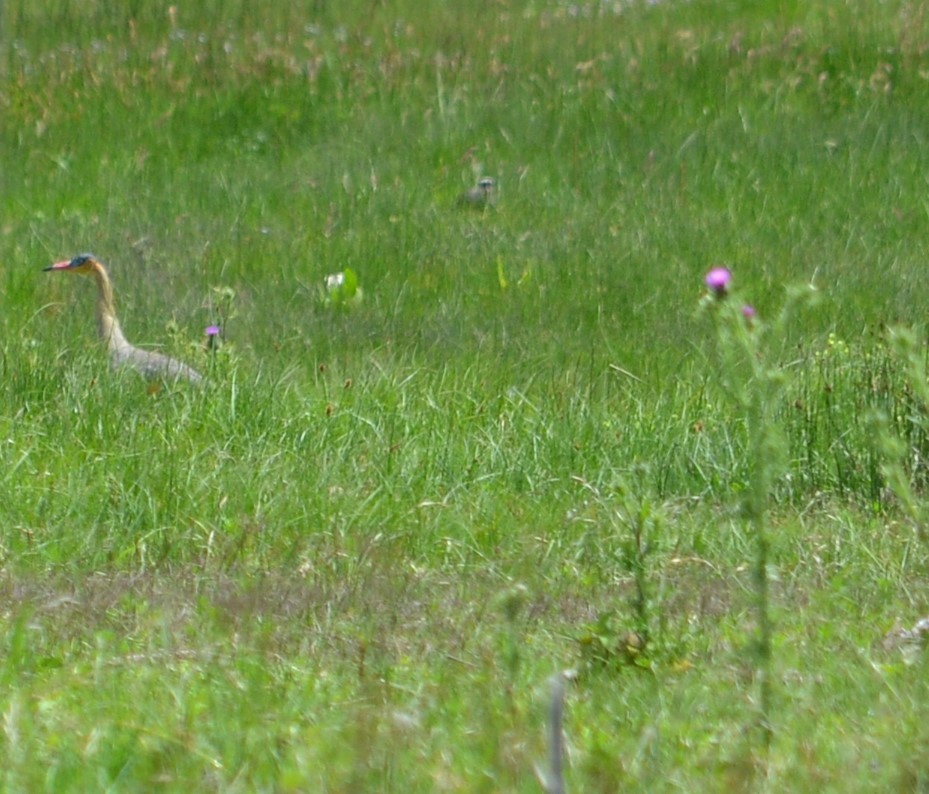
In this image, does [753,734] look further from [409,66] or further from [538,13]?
[538,13]

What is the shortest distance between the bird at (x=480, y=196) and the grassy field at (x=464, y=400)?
0.16 m

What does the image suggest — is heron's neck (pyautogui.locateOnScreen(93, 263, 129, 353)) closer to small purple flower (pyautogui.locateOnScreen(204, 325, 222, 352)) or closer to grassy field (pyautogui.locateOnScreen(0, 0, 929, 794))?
grassy field (pyautogui.locateOnScreen(0, 0, 929, 794))

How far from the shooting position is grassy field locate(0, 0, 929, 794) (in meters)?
3.12

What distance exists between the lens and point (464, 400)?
6543 mm

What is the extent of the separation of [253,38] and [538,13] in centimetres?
264

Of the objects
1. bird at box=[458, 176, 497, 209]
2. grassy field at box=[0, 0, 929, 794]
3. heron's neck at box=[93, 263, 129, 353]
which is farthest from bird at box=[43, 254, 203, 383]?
bird at box=[458, 176, 497, 209]

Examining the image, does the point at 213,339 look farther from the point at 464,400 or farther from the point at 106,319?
the point at 464,400

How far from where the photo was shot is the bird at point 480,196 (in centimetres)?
1045

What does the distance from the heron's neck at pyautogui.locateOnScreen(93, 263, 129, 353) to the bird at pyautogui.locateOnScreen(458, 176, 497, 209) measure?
323cm

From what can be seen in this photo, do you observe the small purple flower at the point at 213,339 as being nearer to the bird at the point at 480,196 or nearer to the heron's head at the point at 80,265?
the heron's head at the point at 80,265

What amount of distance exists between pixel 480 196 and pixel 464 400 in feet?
13.6

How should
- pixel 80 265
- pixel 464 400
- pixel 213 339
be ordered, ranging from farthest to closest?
pixel 80 265 < pixel 213 339 < pixel 464 400

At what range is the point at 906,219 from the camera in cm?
1023

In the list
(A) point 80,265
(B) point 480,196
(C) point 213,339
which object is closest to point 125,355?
(C) point 213,339
